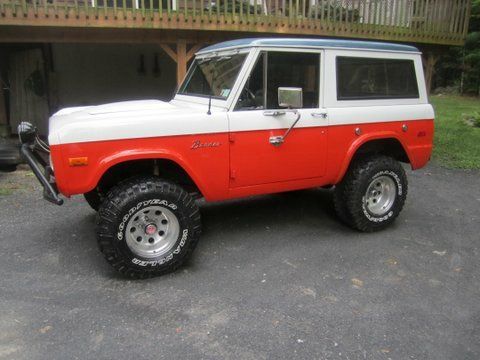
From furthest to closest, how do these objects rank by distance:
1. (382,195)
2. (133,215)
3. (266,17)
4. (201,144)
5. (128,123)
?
(266,17)
(382,195)
(201,144)
(133,215)
(128,123)

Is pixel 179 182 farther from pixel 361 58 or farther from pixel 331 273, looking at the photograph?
pixel 361 58

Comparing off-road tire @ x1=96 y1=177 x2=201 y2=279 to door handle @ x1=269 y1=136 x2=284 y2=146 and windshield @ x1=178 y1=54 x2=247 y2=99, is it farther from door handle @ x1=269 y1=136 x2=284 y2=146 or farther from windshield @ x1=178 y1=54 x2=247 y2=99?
windshield @ x1=178 y1=54 x2=247 y2=99

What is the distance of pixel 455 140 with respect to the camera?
32.3ft

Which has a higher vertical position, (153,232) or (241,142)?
(241,142)

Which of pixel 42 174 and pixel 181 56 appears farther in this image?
pixel 181 56

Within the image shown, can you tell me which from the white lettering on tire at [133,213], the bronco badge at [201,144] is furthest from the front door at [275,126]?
the white lettering on tire at [133,213]

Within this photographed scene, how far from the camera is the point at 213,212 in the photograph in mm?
5336

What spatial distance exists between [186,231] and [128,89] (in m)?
8.89

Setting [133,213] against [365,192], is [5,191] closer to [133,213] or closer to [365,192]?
[133,213]

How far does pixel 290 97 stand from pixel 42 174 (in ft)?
7.05

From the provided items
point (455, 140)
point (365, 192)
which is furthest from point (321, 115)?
point (455, 140)

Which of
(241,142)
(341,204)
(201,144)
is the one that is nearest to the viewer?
(201,144)

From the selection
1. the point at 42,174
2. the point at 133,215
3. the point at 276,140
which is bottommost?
the point at 133,215

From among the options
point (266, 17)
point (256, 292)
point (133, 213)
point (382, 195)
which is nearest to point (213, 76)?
point (133, 213)
